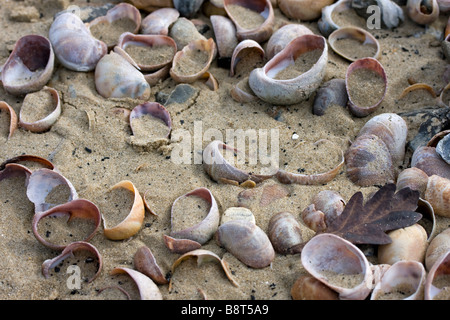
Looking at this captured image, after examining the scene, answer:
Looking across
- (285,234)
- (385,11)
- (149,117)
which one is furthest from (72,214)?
(385,11)

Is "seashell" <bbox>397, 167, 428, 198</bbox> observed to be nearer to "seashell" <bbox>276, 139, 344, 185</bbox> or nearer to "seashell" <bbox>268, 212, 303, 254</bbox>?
"seashell" <bbox>276, 139, 344, 185</bbox>

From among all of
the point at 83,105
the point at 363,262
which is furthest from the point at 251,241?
the point at 83,105

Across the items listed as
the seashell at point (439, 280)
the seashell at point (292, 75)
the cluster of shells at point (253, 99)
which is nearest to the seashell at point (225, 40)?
the cluster of shells at point (253, 99)

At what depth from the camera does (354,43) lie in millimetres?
4219

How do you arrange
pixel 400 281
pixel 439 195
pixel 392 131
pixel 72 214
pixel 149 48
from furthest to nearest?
1. pixel 149 48
2. pixel 392 131
3. pixel 72 214
4. pixel 439 195
5. pixel 400 281

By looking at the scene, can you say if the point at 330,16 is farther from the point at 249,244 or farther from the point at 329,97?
the point at 249,244

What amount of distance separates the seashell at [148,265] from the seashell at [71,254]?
21 centimetres

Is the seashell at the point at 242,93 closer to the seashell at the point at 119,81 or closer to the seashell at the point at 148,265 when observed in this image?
the seashell at the point at 119,81

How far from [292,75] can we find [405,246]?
1.63 m

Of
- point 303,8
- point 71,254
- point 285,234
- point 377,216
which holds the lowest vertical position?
point 71,254

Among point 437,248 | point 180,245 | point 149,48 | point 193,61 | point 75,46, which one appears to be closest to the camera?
point 437,248

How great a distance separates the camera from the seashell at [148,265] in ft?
9.05

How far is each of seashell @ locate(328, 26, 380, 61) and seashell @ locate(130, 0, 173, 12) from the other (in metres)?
1.48

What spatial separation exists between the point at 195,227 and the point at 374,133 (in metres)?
1.45
